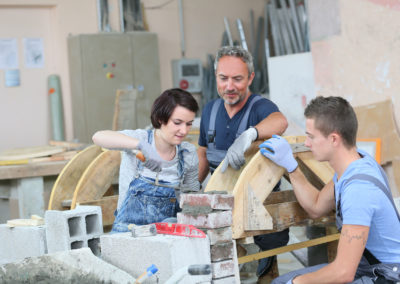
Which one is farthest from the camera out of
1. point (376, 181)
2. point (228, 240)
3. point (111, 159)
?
point (111, 159)

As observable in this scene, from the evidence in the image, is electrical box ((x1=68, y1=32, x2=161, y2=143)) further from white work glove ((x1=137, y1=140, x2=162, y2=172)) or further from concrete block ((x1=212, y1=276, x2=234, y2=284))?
concrete block ((x1=212, y1=276, x2=234, y2=284))

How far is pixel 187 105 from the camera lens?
148 inches

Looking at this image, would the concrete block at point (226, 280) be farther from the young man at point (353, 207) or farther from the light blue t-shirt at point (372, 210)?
the light blue t-shirt at point (372, 210)

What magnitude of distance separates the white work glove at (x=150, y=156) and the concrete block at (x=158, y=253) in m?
0.60

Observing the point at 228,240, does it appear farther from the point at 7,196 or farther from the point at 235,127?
the point at 7,196

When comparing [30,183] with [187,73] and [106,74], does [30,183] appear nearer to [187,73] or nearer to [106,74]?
[106,74]

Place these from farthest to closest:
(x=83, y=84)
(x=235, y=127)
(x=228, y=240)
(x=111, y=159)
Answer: (x=83, y=84) < (x=111, y=159) < (x=235, y=127) < (x=228, y=240)

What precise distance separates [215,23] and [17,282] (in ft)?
30.3

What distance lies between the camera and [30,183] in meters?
5.70

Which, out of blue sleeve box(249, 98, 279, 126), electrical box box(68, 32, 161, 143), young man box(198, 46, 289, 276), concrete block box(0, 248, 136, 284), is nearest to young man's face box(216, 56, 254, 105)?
young man box(198, 46, 289, 276)

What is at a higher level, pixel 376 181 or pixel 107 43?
pixel 107 43

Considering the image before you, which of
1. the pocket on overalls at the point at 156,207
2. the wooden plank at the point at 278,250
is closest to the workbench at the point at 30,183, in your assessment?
the pocket on overalls at the point at 156,207

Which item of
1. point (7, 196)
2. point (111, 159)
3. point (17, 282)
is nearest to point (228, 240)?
point (17, 282)

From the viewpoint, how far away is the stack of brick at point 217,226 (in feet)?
10.2
